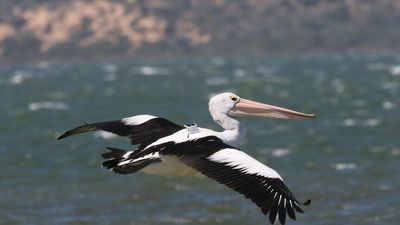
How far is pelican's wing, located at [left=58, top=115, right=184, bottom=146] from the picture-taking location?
976 cm

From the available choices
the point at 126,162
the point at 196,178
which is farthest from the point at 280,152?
the point at 126,162

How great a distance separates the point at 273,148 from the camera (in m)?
21.7

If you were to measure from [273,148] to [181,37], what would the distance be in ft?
363

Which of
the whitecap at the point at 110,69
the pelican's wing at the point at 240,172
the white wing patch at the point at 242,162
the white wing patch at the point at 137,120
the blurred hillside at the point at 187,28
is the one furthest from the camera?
the blurred hillside at the point at 187,28

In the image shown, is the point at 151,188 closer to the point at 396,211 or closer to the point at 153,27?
the point at 396,211

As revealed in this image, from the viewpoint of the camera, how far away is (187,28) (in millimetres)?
133000

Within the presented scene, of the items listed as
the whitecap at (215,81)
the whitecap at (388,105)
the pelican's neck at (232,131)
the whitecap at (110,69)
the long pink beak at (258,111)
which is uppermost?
the whitecap at (110,69)

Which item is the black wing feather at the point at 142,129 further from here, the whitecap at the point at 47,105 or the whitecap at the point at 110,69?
the whitecap at the point at 110,69

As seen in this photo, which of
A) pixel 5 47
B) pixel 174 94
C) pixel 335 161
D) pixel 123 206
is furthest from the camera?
pixel 5 47

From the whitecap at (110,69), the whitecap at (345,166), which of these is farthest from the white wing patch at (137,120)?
the whitecap at (110,69)

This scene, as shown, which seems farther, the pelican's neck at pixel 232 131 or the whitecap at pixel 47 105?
the whitecap at pixel 47 105

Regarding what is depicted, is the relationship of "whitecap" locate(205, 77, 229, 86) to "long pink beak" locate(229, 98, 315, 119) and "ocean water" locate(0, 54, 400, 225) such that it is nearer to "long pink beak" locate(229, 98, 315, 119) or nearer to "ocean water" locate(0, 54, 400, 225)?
"ocean water" locate(0, 54, 400, 225)

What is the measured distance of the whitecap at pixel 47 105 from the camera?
122 ft

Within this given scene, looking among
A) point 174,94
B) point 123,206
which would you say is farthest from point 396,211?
point 174,94
